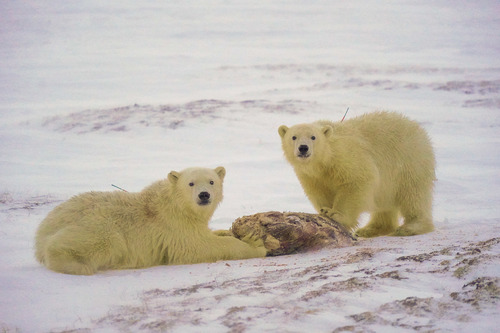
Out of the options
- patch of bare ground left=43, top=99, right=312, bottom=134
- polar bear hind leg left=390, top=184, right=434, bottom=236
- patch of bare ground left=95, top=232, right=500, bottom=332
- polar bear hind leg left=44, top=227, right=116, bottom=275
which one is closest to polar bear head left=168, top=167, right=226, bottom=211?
polar bear hind leg left=44, top=227, right=116, bottom=275

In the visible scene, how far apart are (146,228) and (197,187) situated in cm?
67

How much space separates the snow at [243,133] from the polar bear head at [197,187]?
2.25 feet

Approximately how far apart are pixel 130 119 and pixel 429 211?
1141 cm

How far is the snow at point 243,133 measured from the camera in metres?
4.44

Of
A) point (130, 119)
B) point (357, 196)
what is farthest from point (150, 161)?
point (357, 196)

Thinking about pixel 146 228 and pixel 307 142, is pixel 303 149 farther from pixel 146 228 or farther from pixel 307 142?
pixel 146 228

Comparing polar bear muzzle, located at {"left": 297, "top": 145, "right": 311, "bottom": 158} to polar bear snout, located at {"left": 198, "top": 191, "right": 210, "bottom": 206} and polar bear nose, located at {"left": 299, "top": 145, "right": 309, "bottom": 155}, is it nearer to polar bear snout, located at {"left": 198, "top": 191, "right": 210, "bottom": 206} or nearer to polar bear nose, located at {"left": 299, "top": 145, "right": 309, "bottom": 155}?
polar bear nose, located at {"left": 299, "top": 145, "right": 309, "bottom": 155}

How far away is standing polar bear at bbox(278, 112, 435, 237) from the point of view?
7.49 metres

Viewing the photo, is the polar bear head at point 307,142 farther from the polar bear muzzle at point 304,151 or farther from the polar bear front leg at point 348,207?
the polar bear front leg at point 348,207

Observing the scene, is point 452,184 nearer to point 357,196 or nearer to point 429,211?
point 429,211

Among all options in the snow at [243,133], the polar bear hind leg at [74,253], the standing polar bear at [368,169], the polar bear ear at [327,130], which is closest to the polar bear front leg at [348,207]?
the standing polar bear at [368,169]

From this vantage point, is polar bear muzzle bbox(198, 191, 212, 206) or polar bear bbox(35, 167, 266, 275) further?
polar bear muzzle bbox(198, 191, 212, 206)

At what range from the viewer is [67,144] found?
15617mm

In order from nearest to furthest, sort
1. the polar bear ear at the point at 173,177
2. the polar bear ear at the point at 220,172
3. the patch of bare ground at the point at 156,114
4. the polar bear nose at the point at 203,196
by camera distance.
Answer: the polar bear nose at the point at 203,196, the polar bear ear at the point at 173,177, the polar bear ear at the point at 220,172, the patch of bare ground at the point at 156,114
